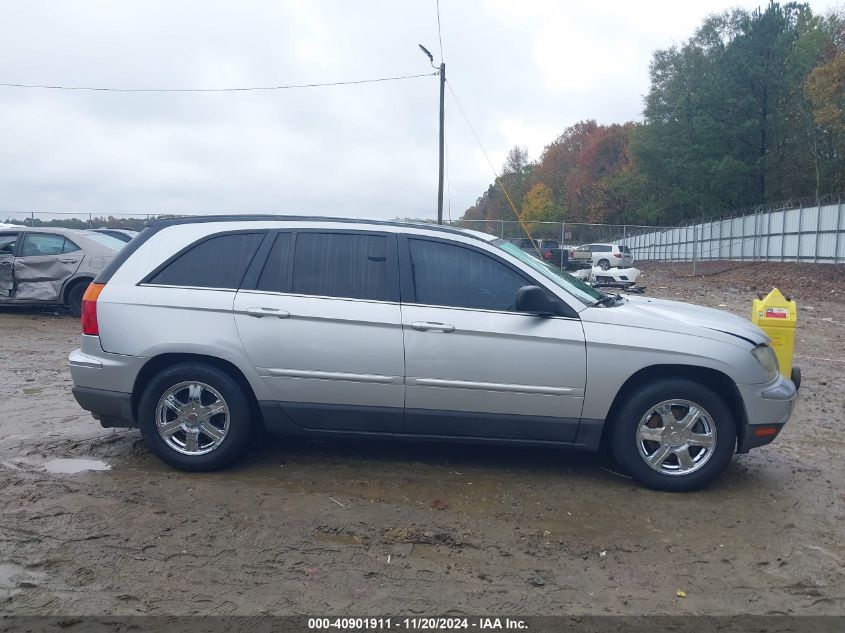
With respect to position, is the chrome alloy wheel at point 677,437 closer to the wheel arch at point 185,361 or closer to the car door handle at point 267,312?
the car door handle at point 267,312

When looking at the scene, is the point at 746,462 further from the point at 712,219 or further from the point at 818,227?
the point at 712,219

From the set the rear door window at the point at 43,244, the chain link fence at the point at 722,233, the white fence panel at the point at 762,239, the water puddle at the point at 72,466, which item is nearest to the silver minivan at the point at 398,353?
the water puddle at the point at 72,466

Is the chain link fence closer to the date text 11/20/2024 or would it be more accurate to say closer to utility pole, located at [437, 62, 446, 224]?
utility pole, located at [437, 62, 446, 224]

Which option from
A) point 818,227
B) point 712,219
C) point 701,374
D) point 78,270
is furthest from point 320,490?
point 712,219

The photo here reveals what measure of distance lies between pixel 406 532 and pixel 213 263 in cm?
239

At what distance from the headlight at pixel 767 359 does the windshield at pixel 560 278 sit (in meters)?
1.10

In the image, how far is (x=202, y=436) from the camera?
17.6 feet

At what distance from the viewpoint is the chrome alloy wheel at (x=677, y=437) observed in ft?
16.5

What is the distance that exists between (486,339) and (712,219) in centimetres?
4244

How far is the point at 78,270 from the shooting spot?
43.4 feet

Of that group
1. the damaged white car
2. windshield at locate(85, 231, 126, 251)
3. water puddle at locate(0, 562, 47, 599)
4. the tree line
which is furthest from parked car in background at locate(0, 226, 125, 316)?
the tree line

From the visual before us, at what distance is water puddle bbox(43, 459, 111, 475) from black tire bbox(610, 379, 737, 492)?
11.6 ft

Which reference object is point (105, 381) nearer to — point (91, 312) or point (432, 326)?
point (91, 312)

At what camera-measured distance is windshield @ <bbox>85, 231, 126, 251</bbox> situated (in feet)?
44.7
